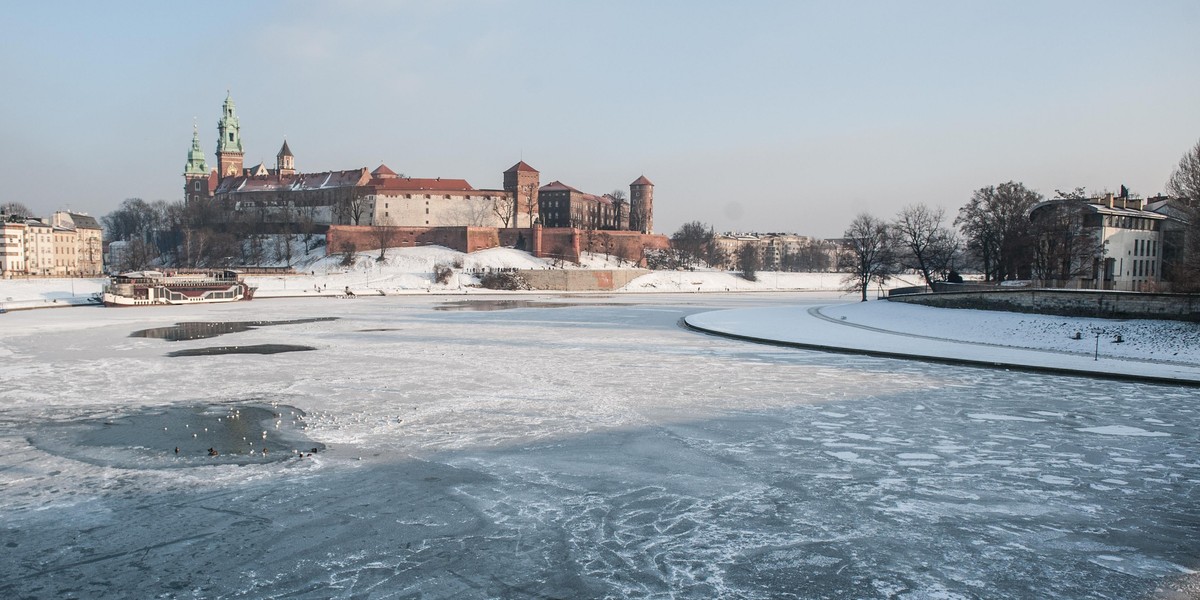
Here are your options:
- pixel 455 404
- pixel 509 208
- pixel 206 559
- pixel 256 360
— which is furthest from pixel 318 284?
pixel 206 559

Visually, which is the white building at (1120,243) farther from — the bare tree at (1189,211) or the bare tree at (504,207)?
the bare tree at (504,207)

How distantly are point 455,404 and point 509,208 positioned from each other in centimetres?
8721

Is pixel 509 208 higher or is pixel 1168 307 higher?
pixel 509 208

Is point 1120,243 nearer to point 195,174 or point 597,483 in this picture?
point 597,483

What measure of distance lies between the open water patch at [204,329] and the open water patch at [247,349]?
13.0 feet

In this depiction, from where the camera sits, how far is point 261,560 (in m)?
6.32

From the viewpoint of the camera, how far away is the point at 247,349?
Answer: 73.3ft

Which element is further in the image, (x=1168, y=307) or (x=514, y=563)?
(x=1168, y=307)

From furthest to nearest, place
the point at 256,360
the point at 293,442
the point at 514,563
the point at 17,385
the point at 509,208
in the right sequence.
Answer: the point at 509,208 < the point at 256,360 < the point at 17,385 < the point at 293,442 < the point at 514,563

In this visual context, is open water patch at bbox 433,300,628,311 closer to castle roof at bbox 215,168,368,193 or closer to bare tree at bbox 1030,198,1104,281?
bare tree at bbox 1030,198,1104,281

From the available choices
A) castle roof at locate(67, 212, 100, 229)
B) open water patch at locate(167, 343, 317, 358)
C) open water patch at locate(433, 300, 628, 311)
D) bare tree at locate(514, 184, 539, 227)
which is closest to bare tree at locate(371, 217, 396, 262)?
bare tree at locate(514, 184, 539, 227)

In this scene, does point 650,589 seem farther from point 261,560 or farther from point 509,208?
point 509,208

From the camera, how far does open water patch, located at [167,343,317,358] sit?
21.3 m

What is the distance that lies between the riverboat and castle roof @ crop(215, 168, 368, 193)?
41.5 metres
